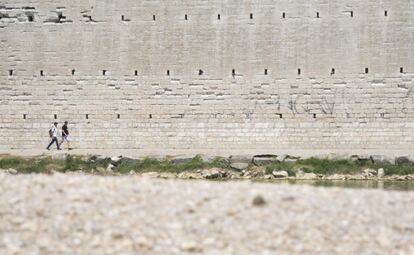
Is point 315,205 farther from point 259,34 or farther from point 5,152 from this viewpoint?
point 5,152

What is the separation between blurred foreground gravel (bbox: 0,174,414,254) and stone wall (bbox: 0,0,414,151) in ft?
38.2

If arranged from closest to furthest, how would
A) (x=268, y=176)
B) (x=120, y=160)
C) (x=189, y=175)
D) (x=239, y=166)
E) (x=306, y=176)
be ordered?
(x=306, y=176), (x=268, y=176), (x=189, y=175), (x=239, y=166), (x=120, y=160)

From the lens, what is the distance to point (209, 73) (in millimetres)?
22516

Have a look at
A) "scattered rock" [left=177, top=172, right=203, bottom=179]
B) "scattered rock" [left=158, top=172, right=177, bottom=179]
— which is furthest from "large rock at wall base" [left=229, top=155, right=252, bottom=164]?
"scattered rock" [left=158, top=172, right=177, bottom=179]

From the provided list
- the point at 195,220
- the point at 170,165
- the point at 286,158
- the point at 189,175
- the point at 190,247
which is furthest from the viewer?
the point at 170,165

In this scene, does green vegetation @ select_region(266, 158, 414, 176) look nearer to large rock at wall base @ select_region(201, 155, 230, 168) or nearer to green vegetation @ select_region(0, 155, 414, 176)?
green vegetation @ select_region(0, 155, 414, 176)

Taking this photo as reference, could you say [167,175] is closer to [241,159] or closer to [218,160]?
[218,160]

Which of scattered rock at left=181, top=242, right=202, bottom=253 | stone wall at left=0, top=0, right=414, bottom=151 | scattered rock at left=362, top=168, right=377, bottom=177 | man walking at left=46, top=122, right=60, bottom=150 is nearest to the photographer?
scattered rock at left=181, top=242, right=202, bottom=253

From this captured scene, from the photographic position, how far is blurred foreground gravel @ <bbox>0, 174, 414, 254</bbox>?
8.77 m

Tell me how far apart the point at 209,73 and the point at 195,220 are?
44.3 feet

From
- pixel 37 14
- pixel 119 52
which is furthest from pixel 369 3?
pixel 37 14

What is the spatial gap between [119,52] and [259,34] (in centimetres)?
402

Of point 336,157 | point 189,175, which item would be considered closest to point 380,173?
point 336,157

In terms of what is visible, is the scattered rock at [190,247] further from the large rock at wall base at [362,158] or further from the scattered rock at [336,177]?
the large rock at wall base at [362,158]
